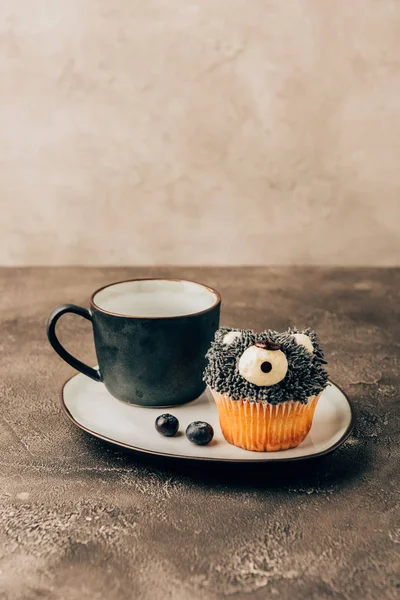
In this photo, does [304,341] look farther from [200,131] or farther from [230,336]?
[200,131]

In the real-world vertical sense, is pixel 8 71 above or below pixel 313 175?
above

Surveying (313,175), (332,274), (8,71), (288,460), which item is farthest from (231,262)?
(288,460)

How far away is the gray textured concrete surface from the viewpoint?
436 millimetres

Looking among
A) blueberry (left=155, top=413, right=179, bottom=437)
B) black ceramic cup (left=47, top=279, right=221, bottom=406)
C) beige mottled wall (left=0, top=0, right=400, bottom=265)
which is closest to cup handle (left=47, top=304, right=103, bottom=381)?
black ceramic cup (left=47, top=279, right=221, bottom=406)

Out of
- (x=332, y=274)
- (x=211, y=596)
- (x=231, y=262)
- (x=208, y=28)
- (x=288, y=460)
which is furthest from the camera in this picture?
(x=231, y=262)

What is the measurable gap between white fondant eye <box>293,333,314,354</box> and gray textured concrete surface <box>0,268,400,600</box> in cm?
10

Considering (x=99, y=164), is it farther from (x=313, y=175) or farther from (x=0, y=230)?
(x=313, y=175)

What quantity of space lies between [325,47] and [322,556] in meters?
1.51

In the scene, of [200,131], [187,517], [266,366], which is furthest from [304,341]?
[200,131]

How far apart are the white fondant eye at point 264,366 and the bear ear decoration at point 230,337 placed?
0.04 meters

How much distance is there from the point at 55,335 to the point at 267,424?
0.25 meters

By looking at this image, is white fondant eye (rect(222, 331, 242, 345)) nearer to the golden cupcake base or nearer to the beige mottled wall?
the golden cupcake base

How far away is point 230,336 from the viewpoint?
604 millimetres

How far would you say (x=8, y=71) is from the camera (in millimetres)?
1715
